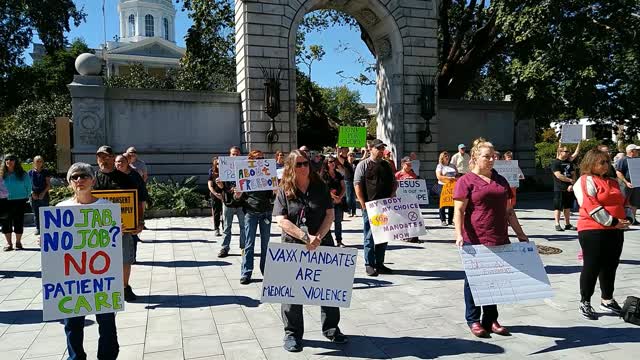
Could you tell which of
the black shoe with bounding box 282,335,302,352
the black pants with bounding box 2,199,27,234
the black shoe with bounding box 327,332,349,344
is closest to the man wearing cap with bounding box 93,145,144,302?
the black shoe with bounding box 282,335,302,352

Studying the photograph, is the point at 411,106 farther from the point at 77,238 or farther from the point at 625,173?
the point at 77,238

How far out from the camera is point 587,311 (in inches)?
213

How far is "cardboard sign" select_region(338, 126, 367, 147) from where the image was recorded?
1639 centimetres

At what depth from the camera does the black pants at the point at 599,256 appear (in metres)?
5.28

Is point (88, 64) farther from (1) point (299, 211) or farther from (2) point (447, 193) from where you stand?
(1) point (299, 211)

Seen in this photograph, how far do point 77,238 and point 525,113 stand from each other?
19580mm

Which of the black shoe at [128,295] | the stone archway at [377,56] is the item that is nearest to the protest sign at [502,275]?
the black shoe at [128,295]

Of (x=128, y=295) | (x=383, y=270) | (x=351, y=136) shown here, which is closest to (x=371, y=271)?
(x=383, y=270)

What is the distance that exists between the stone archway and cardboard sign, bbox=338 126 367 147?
245 cm

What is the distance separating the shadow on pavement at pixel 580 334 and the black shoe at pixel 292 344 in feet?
7.35

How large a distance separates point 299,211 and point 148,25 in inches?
4067

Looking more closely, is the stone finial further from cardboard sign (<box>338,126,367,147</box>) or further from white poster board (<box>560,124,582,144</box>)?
white poster board (<box>560,124,582,144</box>)

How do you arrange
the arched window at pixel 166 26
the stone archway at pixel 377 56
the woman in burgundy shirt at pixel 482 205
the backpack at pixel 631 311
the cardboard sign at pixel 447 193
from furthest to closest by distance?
the arched window at pixel 166 26, the stone archway at pixel 377 56, the cardboard sign at pixel 447 193, the backpack at pixel 631 311, the woman in burgundy shirt at pixel 482 205

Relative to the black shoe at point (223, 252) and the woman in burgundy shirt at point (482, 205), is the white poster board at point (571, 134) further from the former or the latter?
the black shoe at point (223, 252)
